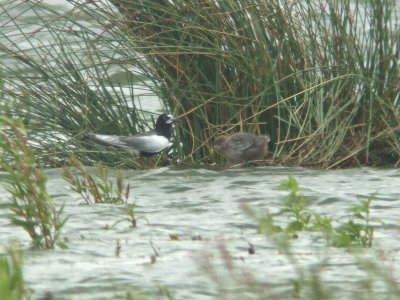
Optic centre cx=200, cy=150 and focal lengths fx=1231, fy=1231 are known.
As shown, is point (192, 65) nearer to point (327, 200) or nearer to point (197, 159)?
point (197, 159)

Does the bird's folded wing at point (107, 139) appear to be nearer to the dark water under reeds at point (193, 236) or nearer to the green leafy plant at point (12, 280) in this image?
the dark water under reeds at point (193, 236)

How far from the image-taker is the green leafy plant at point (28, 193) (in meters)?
4.33

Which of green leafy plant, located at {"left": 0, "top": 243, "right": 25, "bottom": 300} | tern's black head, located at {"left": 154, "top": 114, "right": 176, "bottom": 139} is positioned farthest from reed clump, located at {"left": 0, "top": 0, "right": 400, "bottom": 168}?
green leafy plant, located at {"left": 0, "top": 243, "right": 25, "bottom": 300}

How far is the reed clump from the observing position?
7.98 m

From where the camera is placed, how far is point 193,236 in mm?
5164

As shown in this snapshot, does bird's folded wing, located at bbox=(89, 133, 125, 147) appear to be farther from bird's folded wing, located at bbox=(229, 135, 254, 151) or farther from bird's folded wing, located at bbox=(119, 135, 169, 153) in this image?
bird's folded wing, located at bbox=(229, 135, 254, 151)

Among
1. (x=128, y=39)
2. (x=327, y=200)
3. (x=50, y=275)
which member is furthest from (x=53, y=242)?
(x=128, y=39)

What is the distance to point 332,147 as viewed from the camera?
25.8ft

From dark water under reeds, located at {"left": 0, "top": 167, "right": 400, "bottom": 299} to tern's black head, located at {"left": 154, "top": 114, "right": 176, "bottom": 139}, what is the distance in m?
0.24

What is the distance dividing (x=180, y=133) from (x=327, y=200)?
7.16 ft

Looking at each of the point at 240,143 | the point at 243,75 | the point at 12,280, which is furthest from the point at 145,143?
the point at 12,280

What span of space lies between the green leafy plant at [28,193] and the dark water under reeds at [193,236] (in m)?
0.09

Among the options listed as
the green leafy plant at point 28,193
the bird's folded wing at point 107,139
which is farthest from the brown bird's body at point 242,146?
the green leafy plant at point 28,193

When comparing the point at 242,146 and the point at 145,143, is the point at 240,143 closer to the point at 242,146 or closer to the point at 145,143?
the point at 242,146
